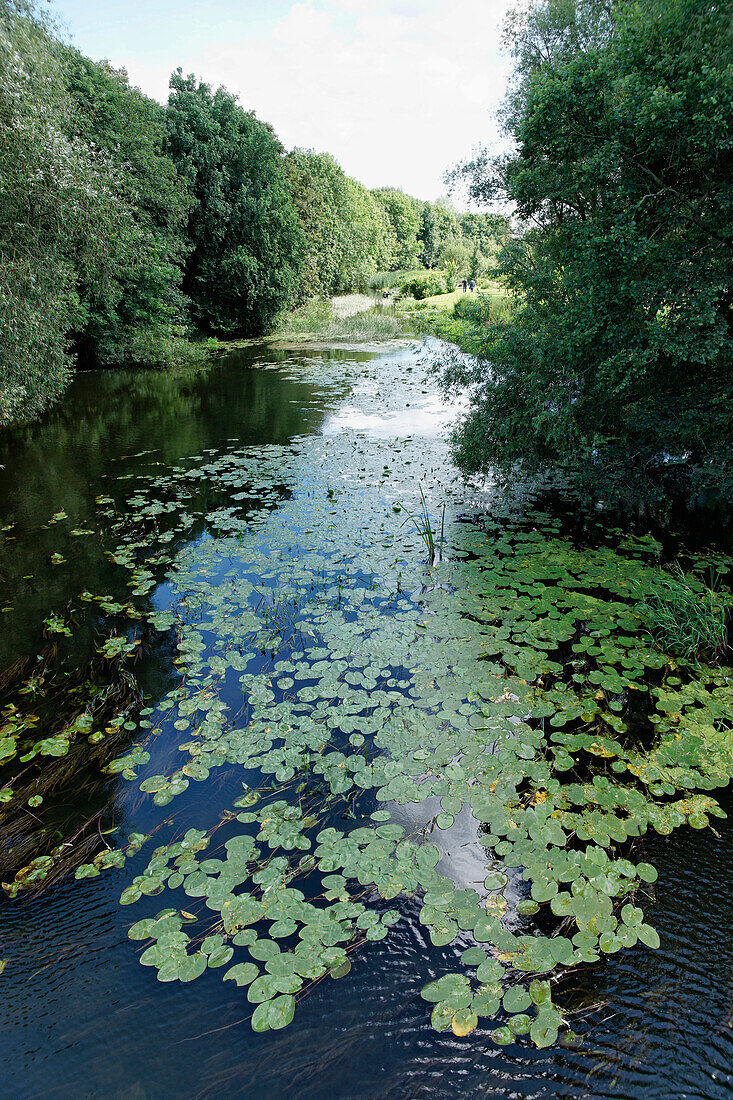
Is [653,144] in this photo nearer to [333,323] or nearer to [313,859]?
[313,859]

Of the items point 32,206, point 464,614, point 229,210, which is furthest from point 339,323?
point 464,614

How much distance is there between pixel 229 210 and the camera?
1032 inches

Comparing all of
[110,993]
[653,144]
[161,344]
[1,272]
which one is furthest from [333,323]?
[110,993]

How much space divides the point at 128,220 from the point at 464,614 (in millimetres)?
14604

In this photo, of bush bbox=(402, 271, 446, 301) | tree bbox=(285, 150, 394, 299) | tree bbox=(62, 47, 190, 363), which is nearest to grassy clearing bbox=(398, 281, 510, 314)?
bush bbox=(402, 271, 446, 301)

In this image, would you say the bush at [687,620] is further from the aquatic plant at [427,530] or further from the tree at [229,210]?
the tree at [229,210]

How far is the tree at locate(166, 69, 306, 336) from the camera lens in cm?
2512

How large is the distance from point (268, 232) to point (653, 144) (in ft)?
86.1

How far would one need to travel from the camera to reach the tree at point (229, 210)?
2512 cm

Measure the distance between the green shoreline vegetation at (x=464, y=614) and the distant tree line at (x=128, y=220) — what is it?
0.13m

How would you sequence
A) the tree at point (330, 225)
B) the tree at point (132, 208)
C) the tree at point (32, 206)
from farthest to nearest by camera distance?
1. the tree at point (330, 225)
2. the tree at point (132, 208)
3. the tree at point (32, 206)

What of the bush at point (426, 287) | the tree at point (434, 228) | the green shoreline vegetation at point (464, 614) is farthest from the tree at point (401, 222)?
the green shoreline vegetation at point (464, 614)

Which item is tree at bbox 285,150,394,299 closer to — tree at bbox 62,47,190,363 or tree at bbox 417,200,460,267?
tree at bbox 62,47,190,363

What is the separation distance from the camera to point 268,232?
28.1 metres
